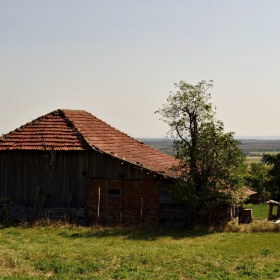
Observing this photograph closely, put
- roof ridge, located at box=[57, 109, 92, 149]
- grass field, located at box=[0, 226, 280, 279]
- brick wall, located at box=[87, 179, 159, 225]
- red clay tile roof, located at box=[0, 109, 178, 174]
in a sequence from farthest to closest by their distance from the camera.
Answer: red clay tile roof, located at box=[0, 109, 178, 174] < roof ridge, located at box=[57, 109, 92, 149] < brick wall, located at box=[87, 179, 159, 225] < grass field, located at box=[0, 226, 280, 279]

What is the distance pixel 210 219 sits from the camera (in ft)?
70.0

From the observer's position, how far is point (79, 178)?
22.9m

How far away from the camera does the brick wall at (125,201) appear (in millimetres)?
21938

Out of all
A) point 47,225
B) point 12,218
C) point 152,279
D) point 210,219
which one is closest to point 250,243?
point 210,219

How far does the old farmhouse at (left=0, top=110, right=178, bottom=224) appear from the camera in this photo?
2197cm

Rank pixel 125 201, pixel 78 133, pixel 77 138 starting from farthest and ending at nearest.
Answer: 1. pixel 78 133
2. pixel 77 138
3. pixel 125 201

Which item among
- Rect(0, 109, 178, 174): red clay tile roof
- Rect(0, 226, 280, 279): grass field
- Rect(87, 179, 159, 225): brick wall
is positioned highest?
Rect(0, 109, 178, 174): red clay tile roof

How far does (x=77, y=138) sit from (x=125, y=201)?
4.07 metres

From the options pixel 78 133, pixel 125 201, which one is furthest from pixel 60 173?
pixel 125 201

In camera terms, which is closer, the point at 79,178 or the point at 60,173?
the point at 79,178

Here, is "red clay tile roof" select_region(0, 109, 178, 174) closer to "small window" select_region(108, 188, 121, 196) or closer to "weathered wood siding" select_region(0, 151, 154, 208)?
"weathered wood siding" select_region(0, 151, 154, 208)

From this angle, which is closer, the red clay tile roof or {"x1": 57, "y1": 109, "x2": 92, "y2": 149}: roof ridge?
{"x1": 57, "y1": 109, "x2": 92, "y2": 149}: roof ridge

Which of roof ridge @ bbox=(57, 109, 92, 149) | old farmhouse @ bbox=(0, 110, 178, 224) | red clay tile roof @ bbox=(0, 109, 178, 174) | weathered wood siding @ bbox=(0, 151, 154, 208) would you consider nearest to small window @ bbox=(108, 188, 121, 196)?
old farmhouse @ bbox=(0, 110, 178, 224)

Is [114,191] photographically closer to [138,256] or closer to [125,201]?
[125,201]
